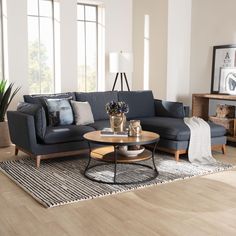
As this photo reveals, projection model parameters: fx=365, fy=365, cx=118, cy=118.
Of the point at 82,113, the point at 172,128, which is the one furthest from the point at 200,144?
the point at 82,113

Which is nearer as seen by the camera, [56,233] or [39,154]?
[56,233]

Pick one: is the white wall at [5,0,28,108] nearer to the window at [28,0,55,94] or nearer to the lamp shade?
the window at [28,0,55,94]

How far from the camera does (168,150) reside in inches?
184

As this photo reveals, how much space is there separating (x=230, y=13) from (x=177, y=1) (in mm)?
1047

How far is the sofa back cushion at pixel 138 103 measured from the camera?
5.56 m

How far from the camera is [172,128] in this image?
4.59m

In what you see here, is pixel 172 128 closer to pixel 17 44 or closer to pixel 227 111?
pixel 227 111

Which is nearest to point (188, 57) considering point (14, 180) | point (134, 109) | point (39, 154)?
point (134, 109)

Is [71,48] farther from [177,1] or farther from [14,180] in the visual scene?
[14,180]

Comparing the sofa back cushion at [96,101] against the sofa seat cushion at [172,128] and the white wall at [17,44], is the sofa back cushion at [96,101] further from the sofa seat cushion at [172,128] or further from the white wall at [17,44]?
→ the white wall at [17,44]

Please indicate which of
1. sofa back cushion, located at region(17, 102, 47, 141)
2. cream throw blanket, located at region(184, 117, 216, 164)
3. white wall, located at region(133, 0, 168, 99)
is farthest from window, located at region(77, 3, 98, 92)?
cream throw blanket, located at region(184, 117, 216, 164)

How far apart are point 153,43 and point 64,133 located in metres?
A: 3.16

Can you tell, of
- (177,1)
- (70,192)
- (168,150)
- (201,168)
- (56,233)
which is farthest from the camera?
(177,1)

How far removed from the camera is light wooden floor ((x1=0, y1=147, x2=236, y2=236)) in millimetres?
2623
